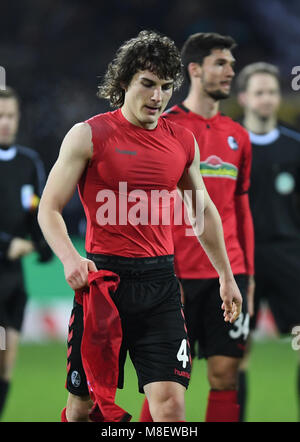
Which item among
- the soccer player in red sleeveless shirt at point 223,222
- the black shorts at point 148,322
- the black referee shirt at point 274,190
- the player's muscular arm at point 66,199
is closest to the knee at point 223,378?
the soccer player in red sleeveless shirt at point 223,222

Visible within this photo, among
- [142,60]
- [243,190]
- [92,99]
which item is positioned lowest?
[243,190]

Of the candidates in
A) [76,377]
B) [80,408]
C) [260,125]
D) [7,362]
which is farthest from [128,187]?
[7,362]

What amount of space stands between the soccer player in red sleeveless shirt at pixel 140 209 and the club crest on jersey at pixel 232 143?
993 millimetres

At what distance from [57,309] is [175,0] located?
5.96 metres

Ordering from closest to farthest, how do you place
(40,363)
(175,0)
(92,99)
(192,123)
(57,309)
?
(192,123), (40,363), (57,309), (92,99), (175,0)

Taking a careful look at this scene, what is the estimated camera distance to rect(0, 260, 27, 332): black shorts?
550 centimetres

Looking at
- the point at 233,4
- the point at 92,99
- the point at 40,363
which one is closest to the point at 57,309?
the point at 40,363

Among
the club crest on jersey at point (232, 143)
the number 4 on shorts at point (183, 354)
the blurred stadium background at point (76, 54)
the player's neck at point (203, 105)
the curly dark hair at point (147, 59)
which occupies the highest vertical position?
the blurred stadium background at point (76, 54)

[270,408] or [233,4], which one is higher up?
[233,4]

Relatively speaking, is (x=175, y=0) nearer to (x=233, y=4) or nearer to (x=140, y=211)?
(x=233, y=4)

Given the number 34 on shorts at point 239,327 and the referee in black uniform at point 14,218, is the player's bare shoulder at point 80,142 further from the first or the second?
the referee in black uniform at point 14,218

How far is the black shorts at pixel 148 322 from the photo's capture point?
10.4 ft

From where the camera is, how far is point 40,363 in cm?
807

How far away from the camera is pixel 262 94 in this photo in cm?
545
